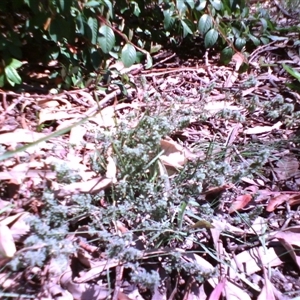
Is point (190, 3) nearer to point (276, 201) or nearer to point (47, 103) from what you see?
point (47, 103)

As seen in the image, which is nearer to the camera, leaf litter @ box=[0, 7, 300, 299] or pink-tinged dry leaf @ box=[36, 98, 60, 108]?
leaf litter @ box=[0, 7, 300, 299]

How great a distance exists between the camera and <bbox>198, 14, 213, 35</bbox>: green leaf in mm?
2369

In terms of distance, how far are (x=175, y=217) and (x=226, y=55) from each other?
1206mm

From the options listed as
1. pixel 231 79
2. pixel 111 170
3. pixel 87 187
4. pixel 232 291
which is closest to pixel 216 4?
pixel 231 79

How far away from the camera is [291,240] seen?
1.58 metres

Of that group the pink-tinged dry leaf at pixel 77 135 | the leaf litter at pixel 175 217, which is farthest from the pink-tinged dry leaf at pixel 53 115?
the pink-tinged dry leaf at pixel 77 135

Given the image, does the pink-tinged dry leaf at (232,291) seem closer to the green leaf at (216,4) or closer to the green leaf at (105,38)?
the green leaf at (105,38)

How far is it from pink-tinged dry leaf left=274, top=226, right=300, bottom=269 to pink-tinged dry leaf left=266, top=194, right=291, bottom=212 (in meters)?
0.11

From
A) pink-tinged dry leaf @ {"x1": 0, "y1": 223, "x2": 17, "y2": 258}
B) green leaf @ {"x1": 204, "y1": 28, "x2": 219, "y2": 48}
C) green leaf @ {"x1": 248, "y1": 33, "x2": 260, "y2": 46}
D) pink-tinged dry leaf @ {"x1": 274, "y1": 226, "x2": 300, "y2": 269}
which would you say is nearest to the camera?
pink-tinged dry leaf @ {"x1": 0, "y1": 223, "x2": 17, "y2": 258}

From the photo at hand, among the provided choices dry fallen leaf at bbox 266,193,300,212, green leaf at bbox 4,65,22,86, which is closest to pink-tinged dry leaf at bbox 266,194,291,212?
dry fallen leaf at bbox 266,193,300,212

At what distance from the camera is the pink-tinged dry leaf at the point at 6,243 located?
1335 millimetres

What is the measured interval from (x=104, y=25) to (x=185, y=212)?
917 millimetres

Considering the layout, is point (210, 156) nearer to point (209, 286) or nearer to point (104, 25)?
point (209, 286)

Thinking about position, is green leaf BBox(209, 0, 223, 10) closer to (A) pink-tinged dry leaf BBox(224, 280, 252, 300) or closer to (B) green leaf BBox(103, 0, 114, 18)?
(B) green leaf BBox(103, 0, 114, 18)
